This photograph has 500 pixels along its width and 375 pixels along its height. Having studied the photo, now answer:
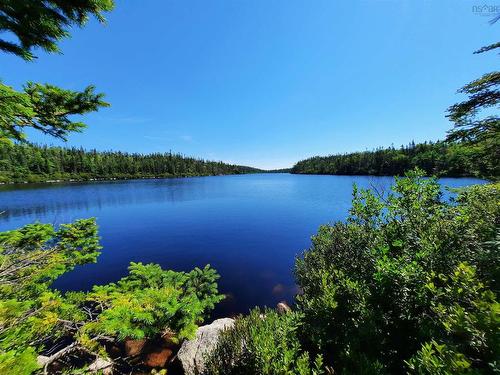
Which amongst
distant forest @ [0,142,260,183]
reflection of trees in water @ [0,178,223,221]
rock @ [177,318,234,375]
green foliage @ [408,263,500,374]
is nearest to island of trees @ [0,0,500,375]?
green foliage @ [408,263,500,374]

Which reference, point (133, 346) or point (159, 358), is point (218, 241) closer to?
point (133, 346)

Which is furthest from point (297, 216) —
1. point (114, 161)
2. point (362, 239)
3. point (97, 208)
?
point (114, 161)

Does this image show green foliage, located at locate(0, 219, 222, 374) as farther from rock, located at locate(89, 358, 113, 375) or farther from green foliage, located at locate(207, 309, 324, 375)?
green foliage, located at locate(207, 309, 324, 375)

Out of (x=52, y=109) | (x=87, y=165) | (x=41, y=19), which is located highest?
(x=87, y=165)

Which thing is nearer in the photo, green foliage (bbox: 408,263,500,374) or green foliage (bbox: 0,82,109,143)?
green foliage (bbox: 408,263,500,374)

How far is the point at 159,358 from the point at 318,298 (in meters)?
6.51

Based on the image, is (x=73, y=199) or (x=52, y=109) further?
(x=73, y=199)

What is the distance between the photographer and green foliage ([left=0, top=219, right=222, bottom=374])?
323 cm

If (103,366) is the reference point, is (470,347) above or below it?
above

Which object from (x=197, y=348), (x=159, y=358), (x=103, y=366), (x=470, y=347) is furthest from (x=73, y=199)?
(x=470, y=347)

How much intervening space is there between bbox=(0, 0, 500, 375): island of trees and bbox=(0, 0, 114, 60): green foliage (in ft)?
0.05

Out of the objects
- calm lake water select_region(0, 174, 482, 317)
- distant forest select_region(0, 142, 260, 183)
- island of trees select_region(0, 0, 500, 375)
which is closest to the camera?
island of trees select_region(0, 0, 500, 375)

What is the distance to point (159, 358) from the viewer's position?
7488 millimetres

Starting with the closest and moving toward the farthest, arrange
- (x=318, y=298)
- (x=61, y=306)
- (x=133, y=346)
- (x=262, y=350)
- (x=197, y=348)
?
(x=262, y=350), (x=61, y=306), (x=318, y=298), (x=197, y=348), (x=133, y=346)
